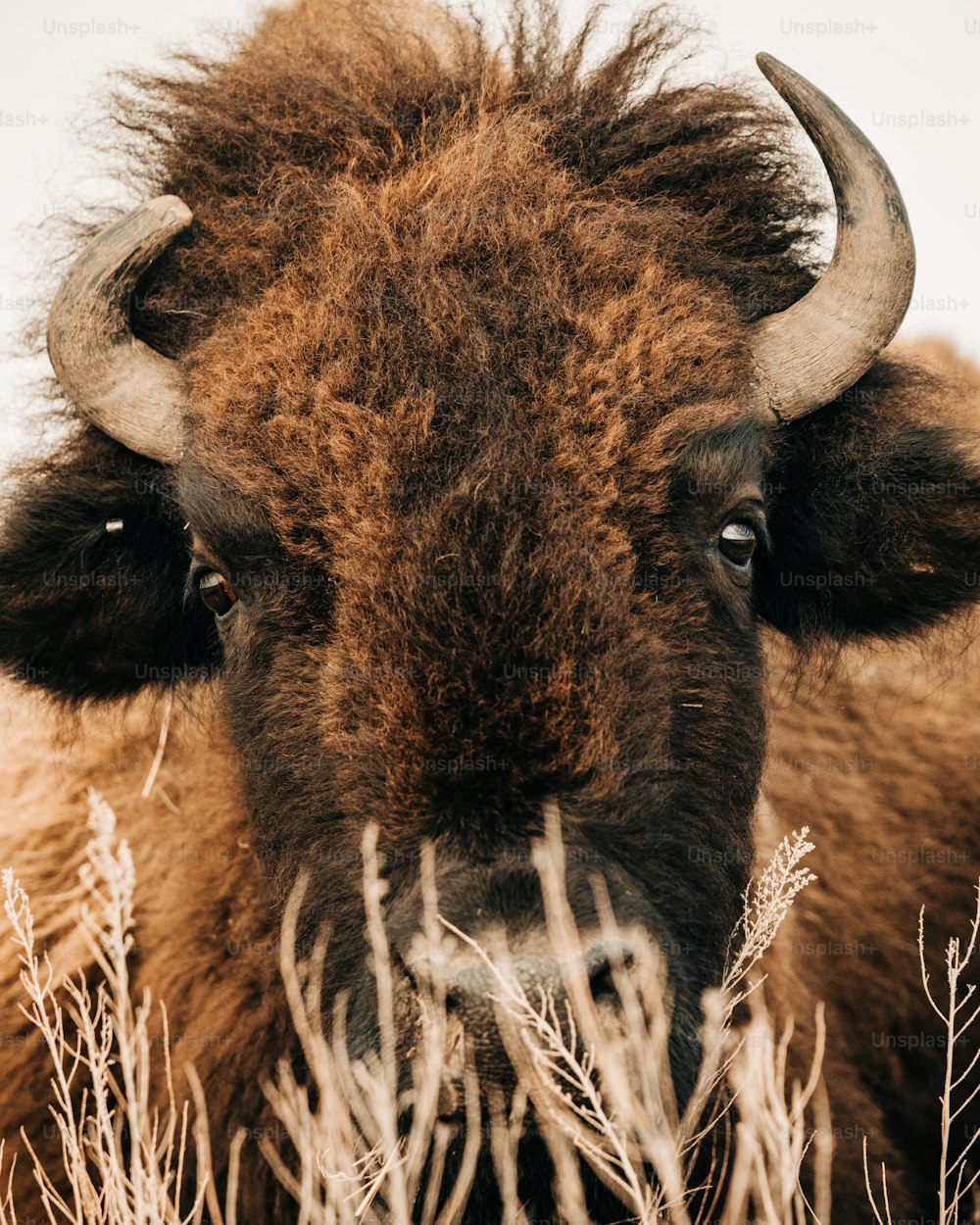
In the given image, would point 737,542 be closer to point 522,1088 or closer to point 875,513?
point 875,513

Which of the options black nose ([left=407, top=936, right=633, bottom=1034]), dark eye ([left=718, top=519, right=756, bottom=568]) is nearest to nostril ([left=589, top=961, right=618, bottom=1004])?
black nose ([left=407, top=936, right=633, bottom=1034])

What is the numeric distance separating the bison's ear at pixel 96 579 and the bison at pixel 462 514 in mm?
15

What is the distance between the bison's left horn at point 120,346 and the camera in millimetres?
4160

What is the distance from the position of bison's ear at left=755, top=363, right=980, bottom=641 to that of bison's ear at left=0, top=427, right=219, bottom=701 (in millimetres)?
2365

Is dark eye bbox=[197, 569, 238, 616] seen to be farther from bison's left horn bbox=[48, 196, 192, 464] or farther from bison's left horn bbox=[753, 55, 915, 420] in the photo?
bison's left horn bbox=[753, 55, 915, 420]

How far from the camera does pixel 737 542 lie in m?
4.19

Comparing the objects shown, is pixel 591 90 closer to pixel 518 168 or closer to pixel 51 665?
pixel 518 168

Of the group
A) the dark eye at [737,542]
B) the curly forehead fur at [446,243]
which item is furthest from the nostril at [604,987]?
the dark eye at [737,542]

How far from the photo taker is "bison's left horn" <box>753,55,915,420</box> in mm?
4148

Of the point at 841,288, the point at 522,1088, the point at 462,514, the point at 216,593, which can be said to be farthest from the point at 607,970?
the point at 841,288

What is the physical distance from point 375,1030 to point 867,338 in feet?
9.52

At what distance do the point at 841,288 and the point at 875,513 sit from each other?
2.92 ft

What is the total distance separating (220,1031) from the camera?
490 centimetres

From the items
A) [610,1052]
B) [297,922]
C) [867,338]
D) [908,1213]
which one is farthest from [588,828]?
[908,1213]
